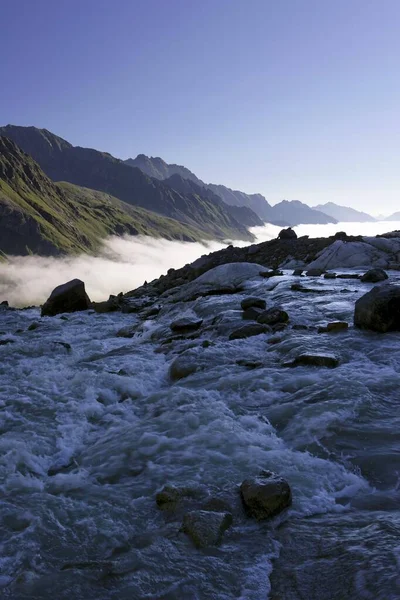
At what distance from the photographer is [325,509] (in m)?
6.15

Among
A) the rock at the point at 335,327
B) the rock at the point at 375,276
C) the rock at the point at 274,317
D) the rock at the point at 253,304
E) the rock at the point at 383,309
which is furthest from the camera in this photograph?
the rock at the point at 375,276

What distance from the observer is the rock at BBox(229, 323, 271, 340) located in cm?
1606

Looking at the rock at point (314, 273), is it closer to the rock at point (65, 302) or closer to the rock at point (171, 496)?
the rock at point (65, 302)

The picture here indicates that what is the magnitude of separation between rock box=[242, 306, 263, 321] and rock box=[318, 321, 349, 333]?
331 cm

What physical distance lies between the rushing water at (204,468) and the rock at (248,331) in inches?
28.3

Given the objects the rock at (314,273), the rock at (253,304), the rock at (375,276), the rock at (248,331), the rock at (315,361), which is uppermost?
the rock at (314,273)

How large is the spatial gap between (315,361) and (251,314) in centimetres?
633

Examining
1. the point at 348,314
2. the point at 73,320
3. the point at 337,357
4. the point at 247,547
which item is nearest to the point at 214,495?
the point at 247,547

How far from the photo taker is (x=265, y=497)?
602 centimetres

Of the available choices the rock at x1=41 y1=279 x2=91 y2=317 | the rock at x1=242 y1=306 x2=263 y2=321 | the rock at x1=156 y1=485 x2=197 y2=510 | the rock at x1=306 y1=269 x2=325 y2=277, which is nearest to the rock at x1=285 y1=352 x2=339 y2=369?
the rock at x1=242 y1=306 x2=263 y2=321

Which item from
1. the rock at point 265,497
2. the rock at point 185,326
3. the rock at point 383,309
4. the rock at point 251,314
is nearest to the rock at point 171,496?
the rock at point 265,497

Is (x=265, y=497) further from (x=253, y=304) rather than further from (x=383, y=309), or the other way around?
(x=253, y=304)

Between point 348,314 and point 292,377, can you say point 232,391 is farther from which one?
point 348,314

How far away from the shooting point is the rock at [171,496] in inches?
249
